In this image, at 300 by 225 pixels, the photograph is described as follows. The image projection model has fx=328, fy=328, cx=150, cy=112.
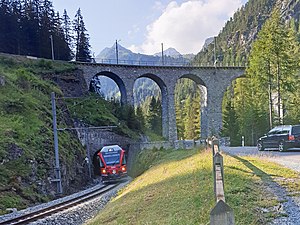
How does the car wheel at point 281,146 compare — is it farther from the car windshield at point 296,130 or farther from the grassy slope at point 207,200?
the grassy slope at point 207,200

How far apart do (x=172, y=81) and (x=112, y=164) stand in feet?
89.2

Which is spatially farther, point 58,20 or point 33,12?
point 58,20

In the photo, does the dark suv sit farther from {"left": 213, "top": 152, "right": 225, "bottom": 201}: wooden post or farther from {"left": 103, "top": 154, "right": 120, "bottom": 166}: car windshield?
{"left": 213, "top": 152, "right": 225, "bottom": 201}: wooden post

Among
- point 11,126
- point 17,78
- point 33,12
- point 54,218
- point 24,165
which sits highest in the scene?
point 33,12

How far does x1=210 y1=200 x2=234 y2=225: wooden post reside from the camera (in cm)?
262

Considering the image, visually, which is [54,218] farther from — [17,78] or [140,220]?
[17,78]

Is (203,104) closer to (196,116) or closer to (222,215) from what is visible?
(196,116)

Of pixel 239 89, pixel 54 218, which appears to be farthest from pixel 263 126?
pixel 54 218

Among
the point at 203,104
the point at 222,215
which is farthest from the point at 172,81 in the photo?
the point at 222,215

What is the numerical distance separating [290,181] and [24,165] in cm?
1457

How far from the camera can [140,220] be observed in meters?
7.32

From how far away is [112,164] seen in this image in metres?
25.8

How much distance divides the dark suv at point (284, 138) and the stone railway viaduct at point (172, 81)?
1043 inches

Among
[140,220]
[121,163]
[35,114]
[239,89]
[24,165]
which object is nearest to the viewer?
[140,220]
